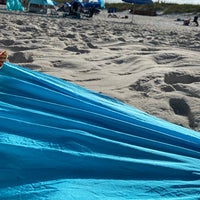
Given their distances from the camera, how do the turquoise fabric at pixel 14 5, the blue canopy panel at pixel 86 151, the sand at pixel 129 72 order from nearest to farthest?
1. the blue canopy panel at pixel 86 151
2. the sand at pixel 129 72
3. the turquoise fabric at pixel 14 5

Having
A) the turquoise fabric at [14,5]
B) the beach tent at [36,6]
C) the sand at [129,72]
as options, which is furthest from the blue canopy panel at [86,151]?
the turquoise fabric at [14,5]

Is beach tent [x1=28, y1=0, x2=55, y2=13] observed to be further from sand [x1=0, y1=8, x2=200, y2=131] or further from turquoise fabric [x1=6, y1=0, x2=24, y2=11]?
sand [x1=0, y1=8, x2=200, y2=131]

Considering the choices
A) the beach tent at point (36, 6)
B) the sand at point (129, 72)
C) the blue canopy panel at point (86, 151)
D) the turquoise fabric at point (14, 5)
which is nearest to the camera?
the blue canopy panel at point (86, 151)

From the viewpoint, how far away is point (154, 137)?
1656mm

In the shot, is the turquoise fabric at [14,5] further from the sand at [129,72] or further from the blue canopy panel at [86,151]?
the blue canopy panel at [86,151]

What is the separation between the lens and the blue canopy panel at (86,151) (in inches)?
47.0

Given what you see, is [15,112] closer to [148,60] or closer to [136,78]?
[136,78]

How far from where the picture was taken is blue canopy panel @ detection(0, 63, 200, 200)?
3.92 ft

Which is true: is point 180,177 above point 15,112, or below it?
below

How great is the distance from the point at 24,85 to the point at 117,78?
3.65 ft

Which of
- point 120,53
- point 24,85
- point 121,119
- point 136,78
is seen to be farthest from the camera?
point 120,53

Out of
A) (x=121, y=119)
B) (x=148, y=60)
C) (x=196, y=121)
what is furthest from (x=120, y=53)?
(x=121, y=119)

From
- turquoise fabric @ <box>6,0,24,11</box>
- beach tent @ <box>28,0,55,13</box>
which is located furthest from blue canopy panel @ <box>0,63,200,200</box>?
turquoise fabric @ <box>6,0,24,11</box>

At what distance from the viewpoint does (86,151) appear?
4.75 feet
